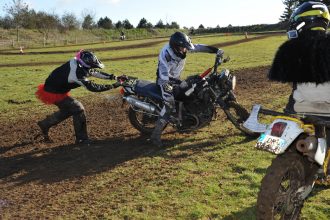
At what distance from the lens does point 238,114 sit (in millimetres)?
7426

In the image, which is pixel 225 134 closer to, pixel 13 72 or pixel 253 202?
pixel 253 202

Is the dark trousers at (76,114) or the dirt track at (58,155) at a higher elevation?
the dark trousers at (76,114)

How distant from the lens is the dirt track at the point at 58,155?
561cm

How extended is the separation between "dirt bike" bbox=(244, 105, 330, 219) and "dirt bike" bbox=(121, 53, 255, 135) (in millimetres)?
3141

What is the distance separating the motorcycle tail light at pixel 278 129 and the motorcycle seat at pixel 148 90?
163 inches

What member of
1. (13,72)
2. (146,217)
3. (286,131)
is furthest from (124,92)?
(13,72)

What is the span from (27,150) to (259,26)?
70.6m

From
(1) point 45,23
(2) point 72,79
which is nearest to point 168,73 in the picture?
(2) point 72,79

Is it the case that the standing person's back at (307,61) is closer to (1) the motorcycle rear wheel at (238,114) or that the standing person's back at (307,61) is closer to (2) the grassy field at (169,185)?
(2) the grassy field at (169,185)

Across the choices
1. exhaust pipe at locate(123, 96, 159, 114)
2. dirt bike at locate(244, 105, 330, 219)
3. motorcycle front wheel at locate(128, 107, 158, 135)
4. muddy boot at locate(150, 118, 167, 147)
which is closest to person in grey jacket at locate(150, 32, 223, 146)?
muddy boot at locate(150, 118, 167, 147)

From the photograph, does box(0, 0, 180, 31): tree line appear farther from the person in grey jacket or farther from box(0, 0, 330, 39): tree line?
A: the person in grey jacket

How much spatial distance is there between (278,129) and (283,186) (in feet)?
2.04

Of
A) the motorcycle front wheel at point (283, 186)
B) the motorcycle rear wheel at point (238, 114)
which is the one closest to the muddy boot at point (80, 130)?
the motorcycle rear wheel at point (238, 114)

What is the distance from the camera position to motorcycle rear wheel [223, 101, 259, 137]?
24.0 ft
